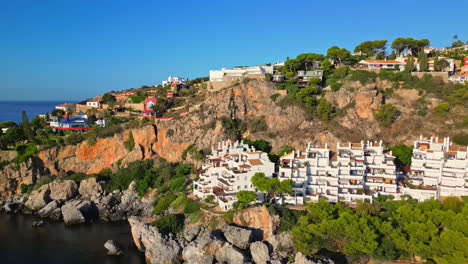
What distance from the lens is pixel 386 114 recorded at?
133 feet

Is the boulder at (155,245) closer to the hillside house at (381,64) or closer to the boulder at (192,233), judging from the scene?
the boulder at (192,233)

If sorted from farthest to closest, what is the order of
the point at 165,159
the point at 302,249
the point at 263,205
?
the point at 165,159, the point at 263,205, the point at 302,249

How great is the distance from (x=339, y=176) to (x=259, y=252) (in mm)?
10874

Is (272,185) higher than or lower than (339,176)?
lower

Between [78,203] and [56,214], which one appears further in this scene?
[78,203]

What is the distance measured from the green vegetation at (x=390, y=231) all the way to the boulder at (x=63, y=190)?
27302 millimetres

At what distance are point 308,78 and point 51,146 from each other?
121ft

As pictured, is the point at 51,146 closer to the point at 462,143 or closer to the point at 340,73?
the point at 340,73

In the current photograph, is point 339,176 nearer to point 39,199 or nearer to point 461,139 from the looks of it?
point 461,139

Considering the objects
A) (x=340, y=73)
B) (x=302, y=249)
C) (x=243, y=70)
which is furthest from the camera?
(x=243, y=70)

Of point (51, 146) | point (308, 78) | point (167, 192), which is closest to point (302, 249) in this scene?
point (167, 192)

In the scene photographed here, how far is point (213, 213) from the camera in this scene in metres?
28.7

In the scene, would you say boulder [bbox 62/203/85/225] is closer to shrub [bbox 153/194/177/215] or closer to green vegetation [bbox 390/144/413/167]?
shrub [bbox 153/194/177/215]

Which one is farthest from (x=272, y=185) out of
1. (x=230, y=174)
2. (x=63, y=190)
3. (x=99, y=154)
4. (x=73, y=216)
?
(x=99, y=154)
